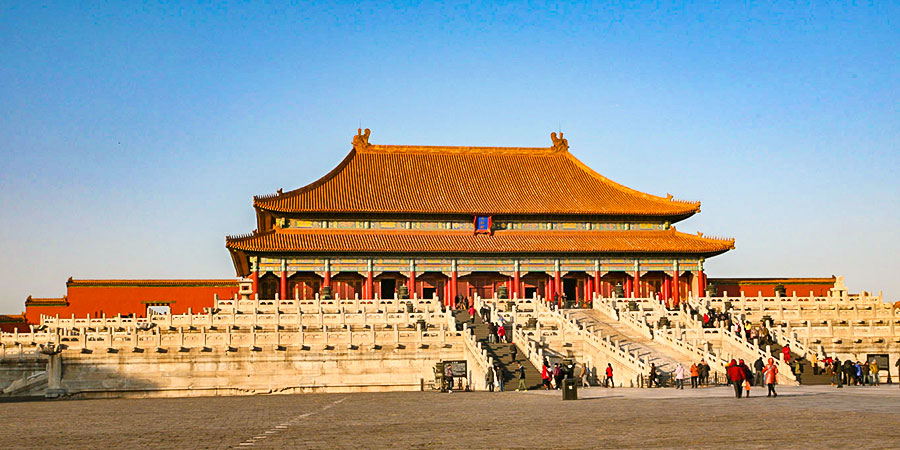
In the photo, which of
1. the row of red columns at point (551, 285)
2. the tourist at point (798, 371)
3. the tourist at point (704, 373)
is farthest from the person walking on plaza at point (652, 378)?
the row of red columns at point (551, 285)

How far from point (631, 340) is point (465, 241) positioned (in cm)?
2134

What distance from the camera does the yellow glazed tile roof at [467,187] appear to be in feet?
188

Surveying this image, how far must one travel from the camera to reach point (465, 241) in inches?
2213

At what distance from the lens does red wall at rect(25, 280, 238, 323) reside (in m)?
52.5

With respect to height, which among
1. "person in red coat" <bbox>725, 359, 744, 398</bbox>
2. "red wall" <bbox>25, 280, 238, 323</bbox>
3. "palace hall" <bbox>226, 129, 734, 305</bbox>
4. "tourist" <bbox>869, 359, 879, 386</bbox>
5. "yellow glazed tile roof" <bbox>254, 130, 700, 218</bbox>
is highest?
"yellow glazed tile roof" <bbox>254, 130, 700, 218</bbox>

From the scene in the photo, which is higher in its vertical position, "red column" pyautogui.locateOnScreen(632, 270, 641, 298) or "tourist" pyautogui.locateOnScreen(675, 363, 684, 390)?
"red column" pyautogui.locateOnScreen(632, 270, 641, 298)

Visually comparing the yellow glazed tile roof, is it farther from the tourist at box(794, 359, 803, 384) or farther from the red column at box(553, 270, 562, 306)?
the tourist at box(794, 359, 803, 384)

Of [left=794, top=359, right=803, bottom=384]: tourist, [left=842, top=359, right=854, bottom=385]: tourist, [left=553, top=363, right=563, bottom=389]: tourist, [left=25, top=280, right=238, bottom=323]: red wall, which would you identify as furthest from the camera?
[left=25, top=280, right=238, bottom=323]: red wall

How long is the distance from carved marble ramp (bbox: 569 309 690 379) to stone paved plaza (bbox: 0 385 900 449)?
508 cm

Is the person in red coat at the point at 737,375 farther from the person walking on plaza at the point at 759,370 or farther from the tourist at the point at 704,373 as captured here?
the tourist at the point at 704,373

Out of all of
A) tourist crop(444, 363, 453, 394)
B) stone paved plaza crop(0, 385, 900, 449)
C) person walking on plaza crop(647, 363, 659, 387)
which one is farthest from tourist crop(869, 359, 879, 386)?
tourist crop(444, 363, 453, 394)

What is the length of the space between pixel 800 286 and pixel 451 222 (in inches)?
844

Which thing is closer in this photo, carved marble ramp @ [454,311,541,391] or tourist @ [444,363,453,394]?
carved marble ramp @ [454,311,541,391]

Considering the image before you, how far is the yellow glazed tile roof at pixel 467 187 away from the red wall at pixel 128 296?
19.8 feet
